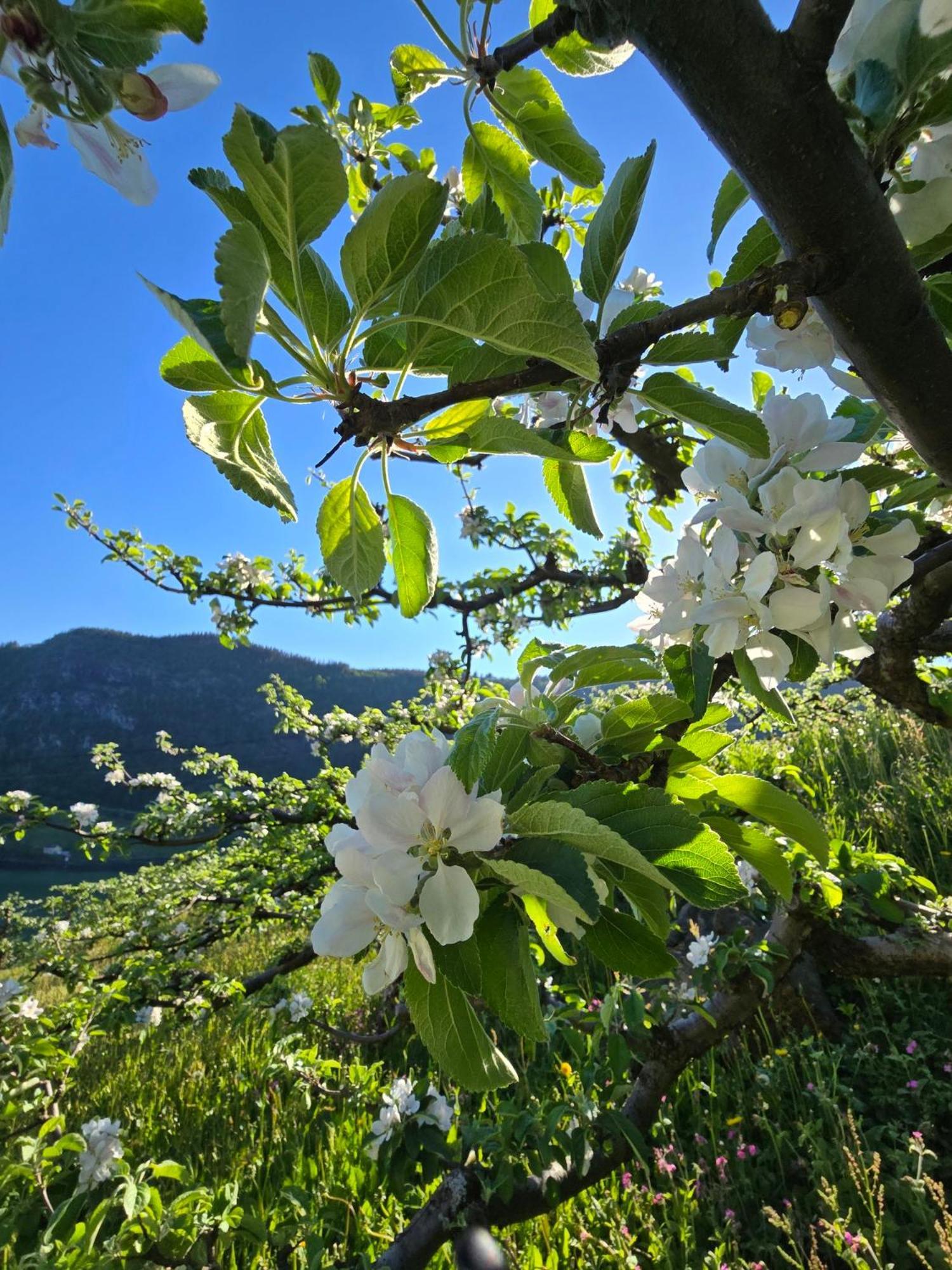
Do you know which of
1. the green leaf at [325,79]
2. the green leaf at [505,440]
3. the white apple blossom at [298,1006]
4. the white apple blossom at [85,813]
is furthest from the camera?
the white apple blossom at [85,813]

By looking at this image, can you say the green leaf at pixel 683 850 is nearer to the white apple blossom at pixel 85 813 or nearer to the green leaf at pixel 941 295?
the green leaf at pixel 941 295

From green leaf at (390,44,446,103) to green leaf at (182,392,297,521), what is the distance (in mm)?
734

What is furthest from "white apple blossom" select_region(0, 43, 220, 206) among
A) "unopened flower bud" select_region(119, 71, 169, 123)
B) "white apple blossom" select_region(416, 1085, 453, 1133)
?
"white apple blossom" select_region(416, 1085, 453, 1133)

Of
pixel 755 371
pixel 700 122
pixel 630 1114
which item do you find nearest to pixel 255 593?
pixel 630 1114

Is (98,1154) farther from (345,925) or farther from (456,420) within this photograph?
(456,420)

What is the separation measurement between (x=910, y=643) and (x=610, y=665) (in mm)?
736

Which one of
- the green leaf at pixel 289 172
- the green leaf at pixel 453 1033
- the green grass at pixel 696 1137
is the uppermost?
the green leaf at pixel 289 172

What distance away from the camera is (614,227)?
0.56 m

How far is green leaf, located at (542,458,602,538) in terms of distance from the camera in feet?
2.46

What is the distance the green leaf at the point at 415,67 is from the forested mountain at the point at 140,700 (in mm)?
31177

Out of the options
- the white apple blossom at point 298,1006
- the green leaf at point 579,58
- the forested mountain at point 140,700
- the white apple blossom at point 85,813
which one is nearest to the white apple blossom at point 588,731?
the green leaf at point 579,58

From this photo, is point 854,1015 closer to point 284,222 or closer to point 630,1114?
point 630,1114

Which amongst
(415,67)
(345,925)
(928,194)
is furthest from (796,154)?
(415,67)

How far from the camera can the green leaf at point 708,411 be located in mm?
559
